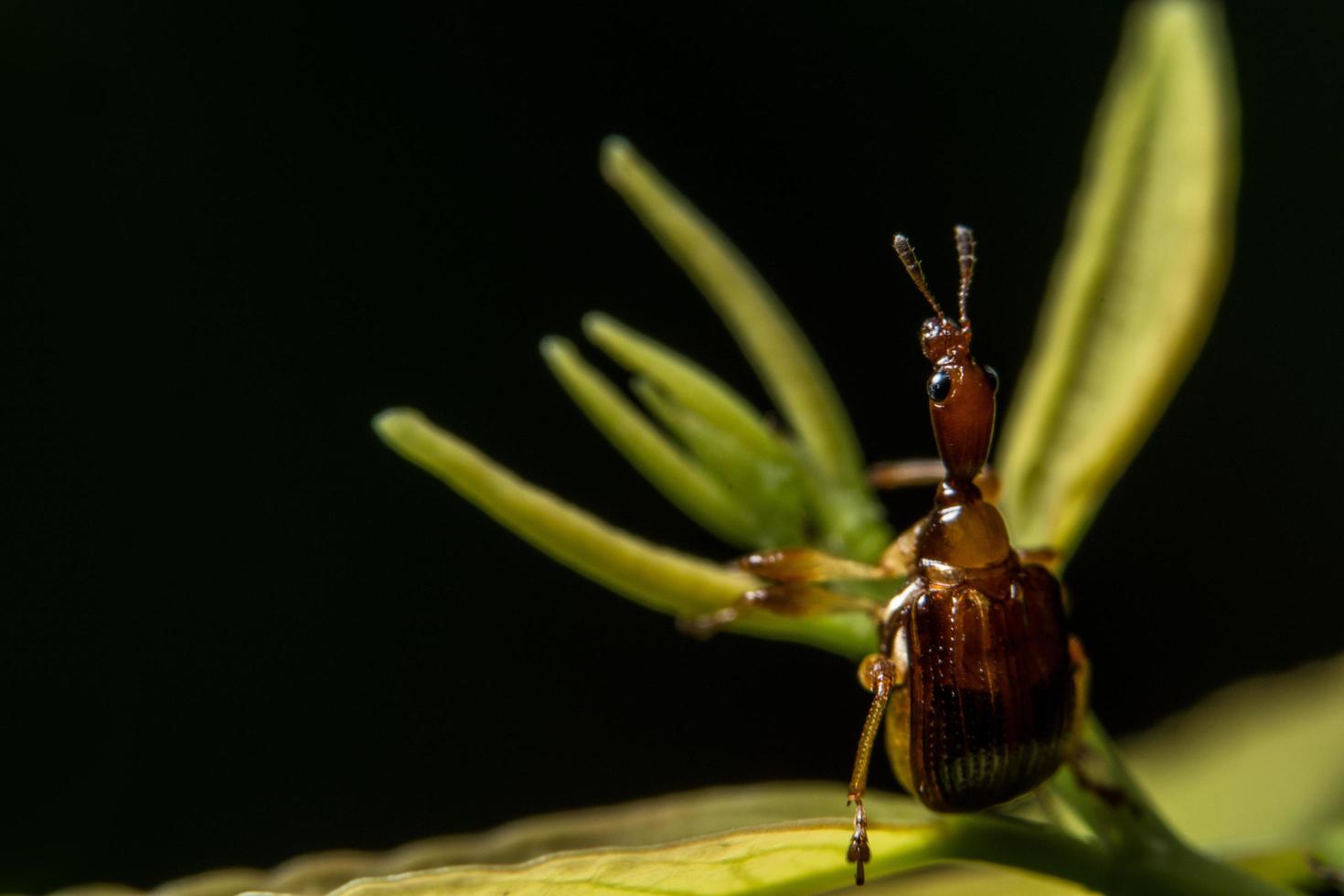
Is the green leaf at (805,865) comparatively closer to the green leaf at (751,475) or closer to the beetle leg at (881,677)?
the beetle leg at (881,677)

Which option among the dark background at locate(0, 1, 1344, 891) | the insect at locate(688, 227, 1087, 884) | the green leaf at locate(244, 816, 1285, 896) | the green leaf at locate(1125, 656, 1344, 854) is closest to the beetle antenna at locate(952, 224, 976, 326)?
the insect at locate(688, 227, 1087, 884)

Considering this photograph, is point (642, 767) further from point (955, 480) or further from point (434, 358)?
point (955, 480)

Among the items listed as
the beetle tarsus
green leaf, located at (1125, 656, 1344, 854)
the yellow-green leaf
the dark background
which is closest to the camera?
the beetle tarsus

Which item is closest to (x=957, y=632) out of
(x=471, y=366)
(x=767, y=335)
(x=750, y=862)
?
(x=750, y=862)

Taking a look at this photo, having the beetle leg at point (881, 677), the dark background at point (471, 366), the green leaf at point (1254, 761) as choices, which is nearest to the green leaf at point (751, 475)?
the beetle leg at point (881, 677)

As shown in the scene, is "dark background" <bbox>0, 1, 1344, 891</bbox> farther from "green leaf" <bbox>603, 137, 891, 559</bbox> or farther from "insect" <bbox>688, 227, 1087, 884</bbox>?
"insect" <bbox>688, 227, 1087, 884</bbox>

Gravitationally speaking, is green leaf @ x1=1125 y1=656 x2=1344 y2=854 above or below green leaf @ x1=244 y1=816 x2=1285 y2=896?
above

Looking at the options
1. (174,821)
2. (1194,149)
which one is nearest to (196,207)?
(174,821)

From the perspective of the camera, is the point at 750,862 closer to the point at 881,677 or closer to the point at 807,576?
the point at 881,677
